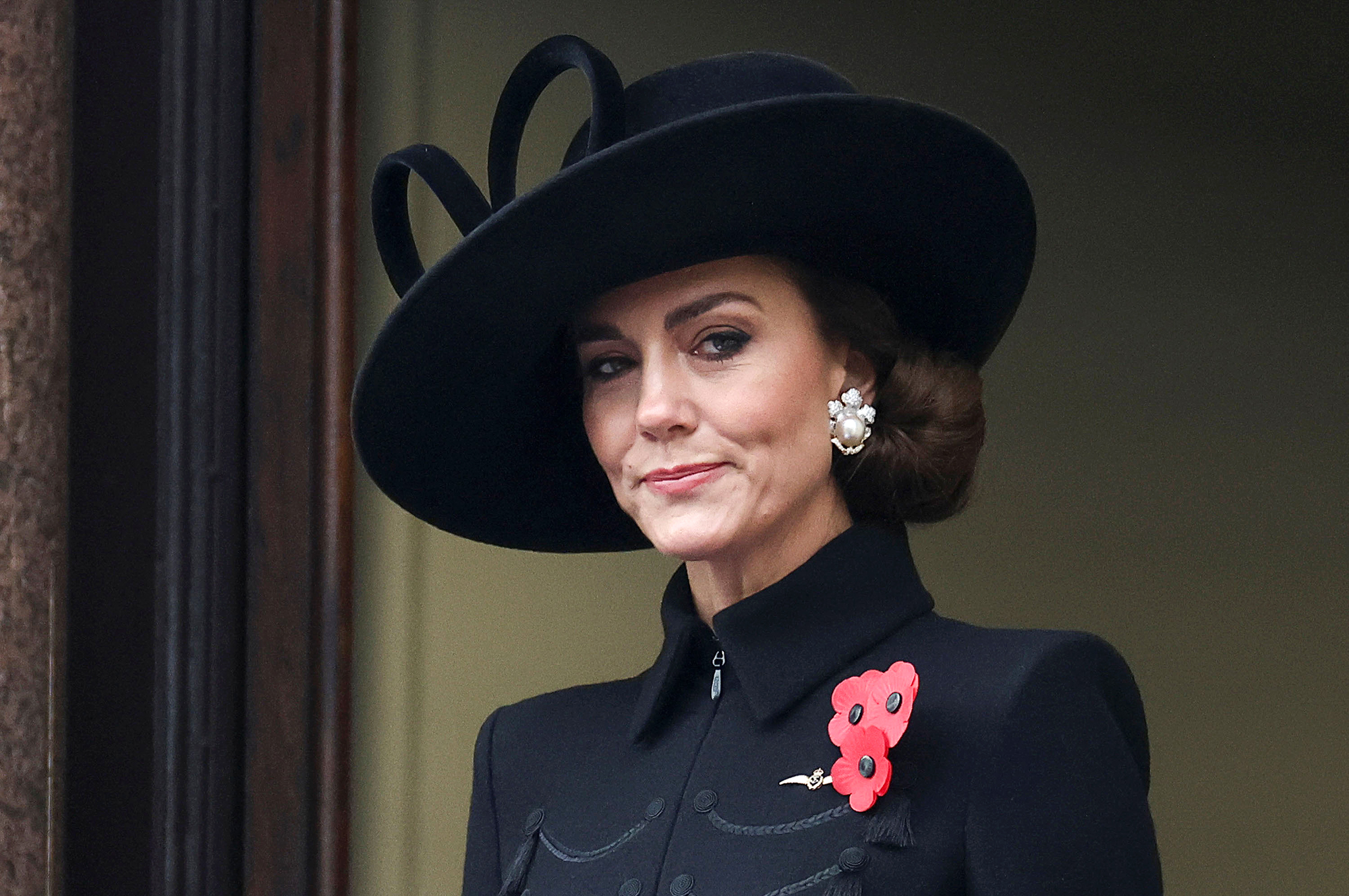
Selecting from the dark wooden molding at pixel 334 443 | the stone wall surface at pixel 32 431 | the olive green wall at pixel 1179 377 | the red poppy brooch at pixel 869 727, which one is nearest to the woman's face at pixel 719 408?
the red poppy brooch at pixel 869 727

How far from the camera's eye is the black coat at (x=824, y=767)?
1.31 m

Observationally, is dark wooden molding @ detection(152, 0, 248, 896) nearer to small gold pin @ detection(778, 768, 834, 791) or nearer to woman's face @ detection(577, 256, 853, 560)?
woman's face @ detection(577, 256, 853, 560)

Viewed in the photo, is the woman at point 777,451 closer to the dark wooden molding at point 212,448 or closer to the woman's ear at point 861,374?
the woman's ear at point 861,374

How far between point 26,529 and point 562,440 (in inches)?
22.8

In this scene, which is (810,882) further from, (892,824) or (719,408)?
(719,408)

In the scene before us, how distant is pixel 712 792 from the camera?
4.81ft

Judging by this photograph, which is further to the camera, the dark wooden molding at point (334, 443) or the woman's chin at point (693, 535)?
the dark wooden molding at point (334, 443)

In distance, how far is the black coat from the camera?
131 cm

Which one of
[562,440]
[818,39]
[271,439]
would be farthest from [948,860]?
[818,39]

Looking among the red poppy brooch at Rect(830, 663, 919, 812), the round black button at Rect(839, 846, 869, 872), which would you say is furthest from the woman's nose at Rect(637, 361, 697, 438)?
the round black button at Rect(839, 846, 869, 872)

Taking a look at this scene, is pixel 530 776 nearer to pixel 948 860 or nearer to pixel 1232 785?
pixel 948 860

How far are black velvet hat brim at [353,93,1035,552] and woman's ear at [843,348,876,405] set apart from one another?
93mm

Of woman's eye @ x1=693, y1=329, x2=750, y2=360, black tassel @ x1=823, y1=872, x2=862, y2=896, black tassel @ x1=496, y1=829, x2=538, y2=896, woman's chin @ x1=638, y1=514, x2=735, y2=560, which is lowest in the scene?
black tassel @ x1=496, y1=829, x2=538, y2=896

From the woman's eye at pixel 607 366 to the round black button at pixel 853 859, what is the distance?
1.72 feet
